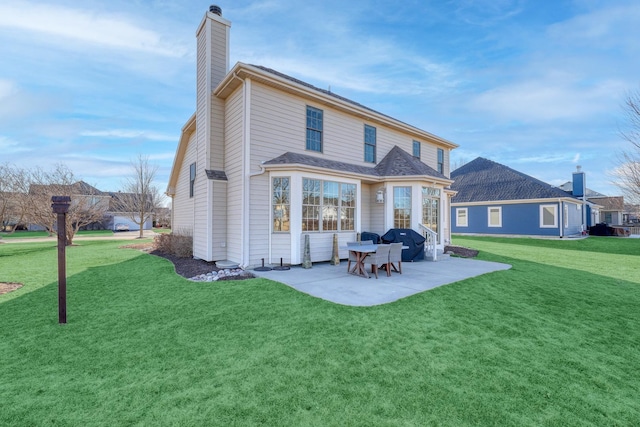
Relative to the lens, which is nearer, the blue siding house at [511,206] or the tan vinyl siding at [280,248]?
the tan vinyl siding at [280,248]

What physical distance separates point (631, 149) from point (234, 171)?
16511 mm

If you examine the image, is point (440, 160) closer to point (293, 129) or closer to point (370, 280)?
point (293, 129)

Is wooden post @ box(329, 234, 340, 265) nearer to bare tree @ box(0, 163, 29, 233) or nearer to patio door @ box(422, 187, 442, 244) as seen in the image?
patio door @ box(422, 187, 442, 244)

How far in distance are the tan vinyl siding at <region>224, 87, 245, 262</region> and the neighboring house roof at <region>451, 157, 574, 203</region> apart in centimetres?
2130

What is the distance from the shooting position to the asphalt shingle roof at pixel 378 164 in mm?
8828

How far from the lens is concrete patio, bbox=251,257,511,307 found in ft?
18.1

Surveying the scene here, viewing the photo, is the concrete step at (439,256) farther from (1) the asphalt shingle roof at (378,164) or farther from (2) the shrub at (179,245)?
(2) the shrub at (179,245)

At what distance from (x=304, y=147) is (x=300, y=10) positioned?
507 cm

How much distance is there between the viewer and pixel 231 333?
3939 mm

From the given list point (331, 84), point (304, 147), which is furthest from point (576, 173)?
point (304, 147)

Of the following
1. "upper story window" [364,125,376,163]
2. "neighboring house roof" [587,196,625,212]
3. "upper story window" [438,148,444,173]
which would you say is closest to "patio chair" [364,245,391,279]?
"upper story window" [364,125,376,163]

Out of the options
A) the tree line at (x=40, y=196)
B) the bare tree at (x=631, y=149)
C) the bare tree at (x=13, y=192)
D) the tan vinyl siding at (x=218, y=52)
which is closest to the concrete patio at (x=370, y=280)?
the tan vinyl siding at (x=218, y=52)

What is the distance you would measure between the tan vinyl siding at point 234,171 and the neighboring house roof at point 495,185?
21299 millimetres

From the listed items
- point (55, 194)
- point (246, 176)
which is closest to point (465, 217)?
point (246, 176)
